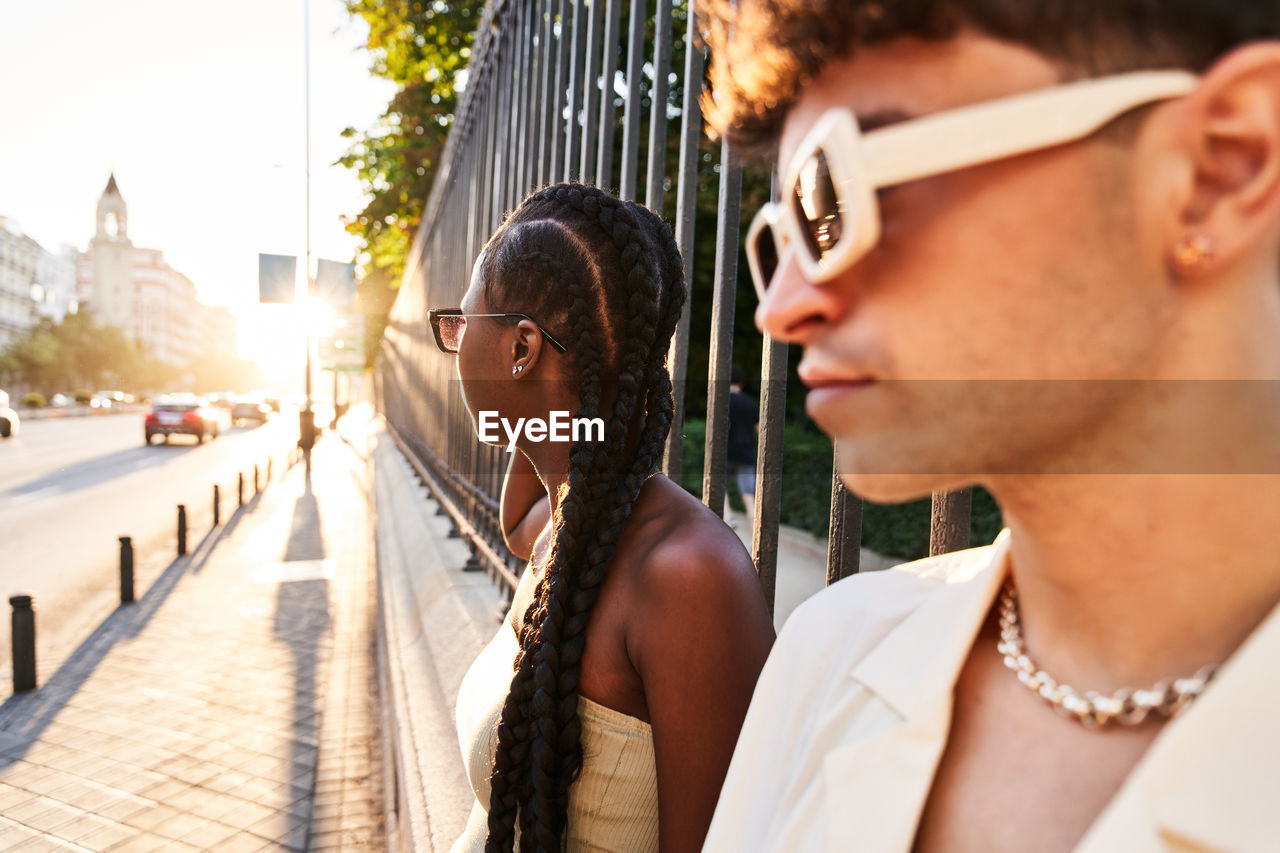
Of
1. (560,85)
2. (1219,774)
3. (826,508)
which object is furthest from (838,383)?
(826,508)

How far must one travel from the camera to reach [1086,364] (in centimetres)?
67

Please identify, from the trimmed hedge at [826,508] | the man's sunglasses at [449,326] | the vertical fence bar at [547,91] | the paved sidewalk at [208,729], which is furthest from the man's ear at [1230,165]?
the trimmed hedge at [826,508]

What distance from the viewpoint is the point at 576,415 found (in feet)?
5.99

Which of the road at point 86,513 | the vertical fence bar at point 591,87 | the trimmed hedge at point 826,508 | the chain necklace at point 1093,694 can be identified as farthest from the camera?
the trimmed hedge at point 826,508

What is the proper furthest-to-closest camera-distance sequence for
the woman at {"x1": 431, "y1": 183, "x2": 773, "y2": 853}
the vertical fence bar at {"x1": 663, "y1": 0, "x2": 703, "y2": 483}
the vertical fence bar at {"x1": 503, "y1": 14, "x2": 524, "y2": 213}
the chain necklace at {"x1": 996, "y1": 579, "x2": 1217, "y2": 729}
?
the vertical fence bar at {"x1": 503, "y1": 14, "x2": 524, "y2": 213}
the vertical fence bar at {"x1": 663, "y1": 0, "x2": 703, "y2": 483}
the woman at {"x1": 431, "y1": 183, "x2": 773, "y2": 853}
the chain necklace at {"x1": 996, "y1": 579, "x2": 1217, "y2": 729}

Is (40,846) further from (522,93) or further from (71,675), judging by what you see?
(522,93)

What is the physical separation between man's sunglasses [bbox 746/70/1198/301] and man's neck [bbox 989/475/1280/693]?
10.7 inches

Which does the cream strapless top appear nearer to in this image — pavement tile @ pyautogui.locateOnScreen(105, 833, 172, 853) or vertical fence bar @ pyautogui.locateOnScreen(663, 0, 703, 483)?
vertical fence bar @ pyautogui.locateOnScreen(663, 0, 703, 483)

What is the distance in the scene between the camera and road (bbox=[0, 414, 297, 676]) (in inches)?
305

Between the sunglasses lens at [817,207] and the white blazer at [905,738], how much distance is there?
0.42 m

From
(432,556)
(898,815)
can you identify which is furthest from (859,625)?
(432,556)

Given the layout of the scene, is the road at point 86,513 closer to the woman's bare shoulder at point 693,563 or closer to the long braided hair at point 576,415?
the long braided hair at point 576,415

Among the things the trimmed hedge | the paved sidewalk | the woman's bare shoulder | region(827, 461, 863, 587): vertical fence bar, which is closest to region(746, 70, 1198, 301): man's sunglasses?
the woman's bare shoulder

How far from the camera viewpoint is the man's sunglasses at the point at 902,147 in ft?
2.08
